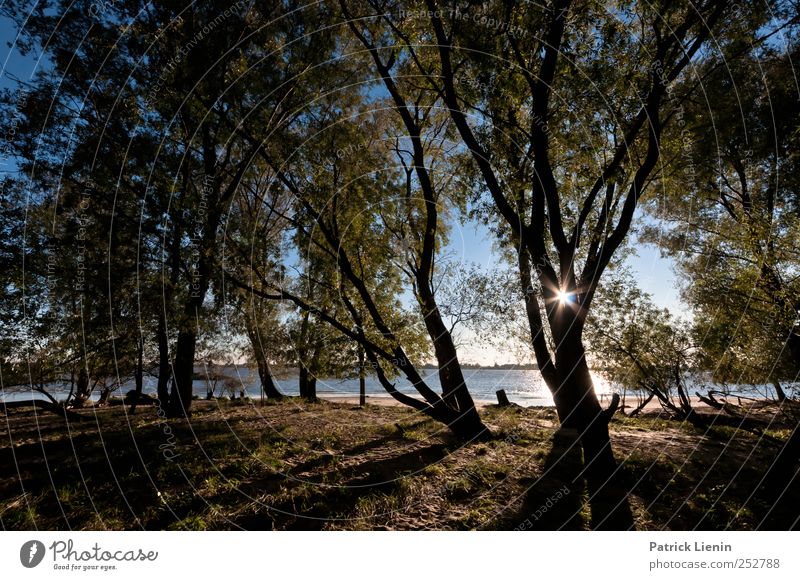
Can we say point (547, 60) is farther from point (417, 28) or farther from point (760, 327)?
point (760, 327)

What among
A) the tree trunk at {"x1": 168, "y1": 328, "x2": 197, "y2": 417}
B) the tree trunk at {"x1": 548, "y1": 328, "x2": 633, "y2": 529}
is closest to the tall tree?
the tree trunk at {"x1": 548, "y1": 328, "x2": 633, "y2": 529}

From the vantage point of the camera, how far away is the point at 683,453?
10945 millimetres

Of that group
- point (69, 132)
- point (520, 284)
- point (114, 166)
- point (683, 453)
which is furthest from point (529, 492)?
point (69, 132)

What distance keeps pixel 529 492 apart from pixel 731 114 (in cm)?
1330

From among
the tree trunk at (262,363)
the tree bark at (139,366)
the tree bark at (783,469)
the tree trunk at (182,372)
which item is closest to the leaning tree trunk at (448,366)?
the tree bark at (783,469)

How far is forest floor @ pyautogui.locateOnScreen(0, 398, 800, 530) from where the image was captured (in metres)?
6.28

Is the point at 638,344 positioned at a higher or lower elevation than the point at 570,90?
lower

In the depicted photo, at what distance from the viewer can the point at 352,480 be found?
8086 millimetres

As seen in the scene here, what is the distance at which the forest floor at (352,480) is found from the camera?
628 cm

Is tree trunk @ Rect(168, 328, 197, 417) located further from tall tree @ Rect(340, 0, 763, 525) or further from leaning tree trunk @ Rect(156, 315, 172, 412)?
tall tree @ Rect(340, 0, 763, 525)

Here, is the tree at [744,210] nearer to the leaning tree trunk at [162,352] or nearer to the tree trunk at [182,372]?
the leaning tree trunk at [162,352]

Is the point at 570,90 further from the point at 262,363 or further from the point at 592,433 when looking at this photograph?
the point at 262,363

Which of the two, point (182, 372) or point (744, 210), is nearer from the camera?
point (744, 210)

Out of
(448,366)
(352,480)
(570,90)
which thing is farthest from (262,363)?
(570,90)
